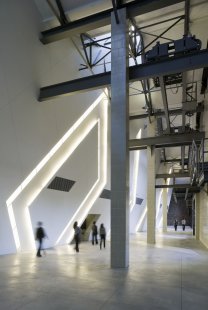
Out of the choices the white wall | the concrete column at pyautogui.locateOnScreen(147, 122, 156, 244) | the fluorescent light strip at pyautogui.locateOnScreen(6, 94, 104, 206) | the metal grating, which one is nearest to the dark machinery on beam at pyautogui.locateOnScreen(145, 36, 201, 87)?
the white wall

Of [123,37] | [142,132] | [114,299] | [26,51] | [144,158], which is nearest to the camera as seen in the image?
[114,299]

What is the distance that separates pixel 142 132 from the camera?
28531 millimetres

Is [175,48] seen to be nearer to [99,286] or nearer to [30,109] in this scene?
[30,109]

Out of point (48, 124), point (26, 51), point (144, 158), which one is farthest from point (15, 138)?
point (144, 158)

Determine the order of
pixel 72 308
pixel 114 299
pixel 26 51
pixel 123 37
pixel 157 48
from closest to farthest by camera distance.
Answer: pixel 72 308 < pixel 114 299 < pixel 123 37 < pixel 157 48 < pixel 26 51

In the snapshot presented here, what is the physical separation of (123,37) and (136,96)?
10556 mm

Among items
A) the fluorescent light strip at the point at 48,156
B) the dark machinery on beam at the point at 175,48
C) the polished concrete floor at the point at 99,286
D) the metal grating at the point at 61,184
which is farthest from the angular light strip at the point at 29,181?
the dark machinery on beam at the point at 175,48

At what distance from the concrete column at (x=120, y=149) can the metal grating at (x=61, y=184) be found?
5.68 metres

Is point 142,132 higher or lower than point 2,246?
higher

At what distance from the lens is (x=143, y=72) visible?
1094 cm

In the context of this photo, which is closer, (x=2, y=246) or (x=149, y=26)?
(x=2, y=246)

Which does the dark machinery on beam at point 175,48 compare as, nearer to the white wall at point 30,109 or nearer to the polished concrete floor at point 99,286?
the white wall at point 30,109

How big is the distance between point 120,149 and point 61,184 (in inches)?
257

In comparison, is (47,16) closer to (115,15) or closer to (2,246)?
(115,15)
